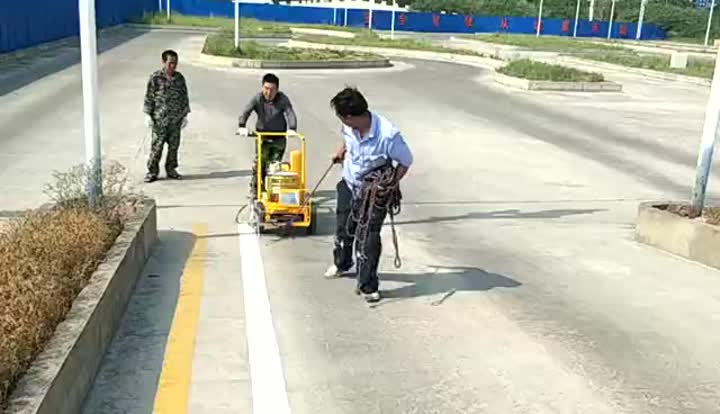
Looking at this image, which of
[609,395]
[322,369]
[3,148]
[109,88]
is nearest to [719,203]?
[609,395]

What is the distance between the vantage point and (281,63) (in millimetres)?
27641

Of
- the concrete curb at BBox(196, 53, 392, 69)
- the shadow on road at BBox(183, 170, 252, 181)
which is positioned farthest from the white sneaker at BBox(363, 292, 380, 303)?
the concrete curb at BBox(196, 53, 392, 69)

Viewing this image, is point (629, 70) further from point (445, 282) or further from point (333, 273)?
point (333, 273)

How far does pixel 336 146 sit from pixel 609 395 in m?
8.84

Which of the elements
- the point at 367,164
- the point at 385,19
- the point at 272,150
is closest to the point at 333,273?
the point at 367,164

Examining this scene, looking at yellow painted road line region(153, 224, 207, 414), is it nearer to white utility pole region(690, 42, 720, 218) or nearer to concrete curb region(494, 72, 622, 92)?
white utility pole region(690, 42, 720, 218)

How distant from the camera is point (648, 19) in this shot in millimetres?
89188

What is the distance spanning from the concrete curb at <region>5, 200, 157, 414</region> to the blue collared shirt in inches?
71.6

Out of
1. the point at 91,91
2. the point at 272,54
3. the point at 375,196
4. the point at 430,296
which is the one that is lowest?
the point at 430,296

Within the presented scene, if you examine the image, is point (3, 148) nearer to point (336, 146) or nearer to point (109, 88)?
point (336, 146)

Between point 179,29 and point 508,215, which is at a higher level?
point 508,215

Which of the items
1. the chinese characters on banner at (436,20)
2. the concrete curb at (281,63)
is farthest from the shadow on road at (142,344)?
the chinese characters on banner at (436,20)

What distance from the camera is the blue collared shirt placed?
606 cm

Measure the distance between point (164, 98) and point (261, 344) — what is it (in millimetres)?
5283
